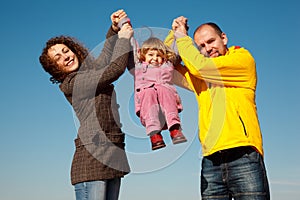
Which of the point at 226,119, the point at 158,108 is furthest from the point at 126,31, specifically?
the point at 226,119

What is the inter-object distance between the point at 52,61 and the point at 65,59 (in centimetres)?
14

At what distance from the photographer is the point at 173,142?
418 cm

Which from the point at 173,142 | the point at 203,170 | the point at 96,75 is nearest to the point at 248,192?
the point at 203,170

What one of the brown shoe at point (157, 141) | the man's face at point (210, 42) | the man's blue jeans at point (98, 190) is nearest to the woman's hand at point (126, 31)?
the man's face at point (210, 42)

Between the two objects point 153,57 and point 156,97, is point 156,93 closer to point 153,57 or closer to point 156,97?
point 156,97

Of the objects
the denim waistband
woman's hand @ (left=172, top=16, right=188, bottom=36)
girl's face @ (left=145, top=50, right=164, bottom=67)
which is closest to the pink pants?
girl's face @ (left=145, top=50, right=164, bottom=67)

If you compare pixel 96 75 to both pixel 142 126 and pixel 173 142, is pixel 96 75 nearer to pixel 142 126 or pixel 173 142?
pixel 142 126

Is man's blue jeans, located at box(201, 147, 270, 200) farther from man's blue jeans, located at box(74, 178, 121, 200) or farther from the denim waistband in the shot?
man's blue jeans, located at box(74, 178, 121, 200)

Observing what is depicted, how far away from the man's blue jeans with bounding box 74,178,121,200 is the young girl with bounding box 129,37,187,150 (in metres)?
0.55

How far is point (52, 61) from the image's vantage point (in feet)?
14.9

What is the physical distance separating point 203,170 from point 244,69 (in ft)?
3.47

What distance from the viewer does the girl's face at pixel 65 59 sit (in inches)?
177

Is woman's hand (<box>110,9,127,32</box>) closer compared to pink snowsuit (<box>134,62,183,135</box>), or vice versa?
pink snowsuit (<box>134,62,183,135</box>)

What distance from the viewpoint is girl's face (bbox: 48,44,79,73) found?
4.50 m
